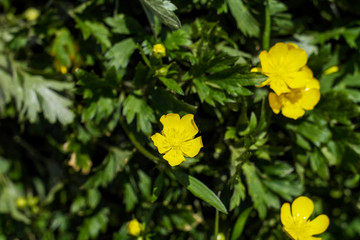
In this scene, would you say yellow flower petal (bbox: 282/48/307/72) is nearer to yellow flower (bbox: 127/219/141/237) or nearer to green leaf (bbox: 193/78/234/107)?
green leaf (bbox: 193/78/234/107)

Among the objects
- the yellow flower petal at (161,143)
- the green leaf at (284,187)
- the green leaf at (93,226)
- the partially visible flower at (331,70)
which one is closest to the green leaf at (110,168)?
the green leaf at (93,226)

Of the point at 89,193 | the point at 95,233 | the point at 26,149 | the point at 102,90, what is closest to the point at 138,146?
Result: the point at 102,90

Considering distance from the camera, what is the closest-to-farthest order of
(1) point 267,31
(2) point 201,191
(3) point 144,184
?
1. (2) point 201,191
2. (1) point 267,31
3. (3) point 144,184

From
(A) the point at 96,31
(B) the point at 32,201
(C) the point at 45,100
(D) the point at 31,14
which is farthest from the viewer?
(B) the point at 32,201

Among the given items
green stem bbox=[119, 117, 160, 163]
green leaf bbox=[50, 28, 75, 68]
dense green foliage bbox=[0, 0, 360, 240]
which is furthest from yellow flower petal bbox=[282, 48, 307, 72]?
green leaf bbox=[50, 28, 75, 68]

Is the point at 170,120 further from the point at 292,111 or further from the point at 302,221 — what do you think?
the point at 302,221

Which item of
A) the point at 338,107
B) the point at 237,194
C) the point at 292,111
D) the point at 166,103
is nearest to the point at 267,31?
the point at 292,111

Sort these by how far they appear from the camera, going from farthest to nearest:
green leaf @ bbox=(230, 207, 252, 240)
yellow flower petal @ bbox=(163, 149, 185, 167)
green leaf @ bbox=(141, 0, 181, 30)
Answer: green leaf @ bbox=(230, 207, 252, 240), green leaf @ bbox=(141, 0, 181, 30), yellow flower petal @ bbox=(163, 149, 185, 167)
